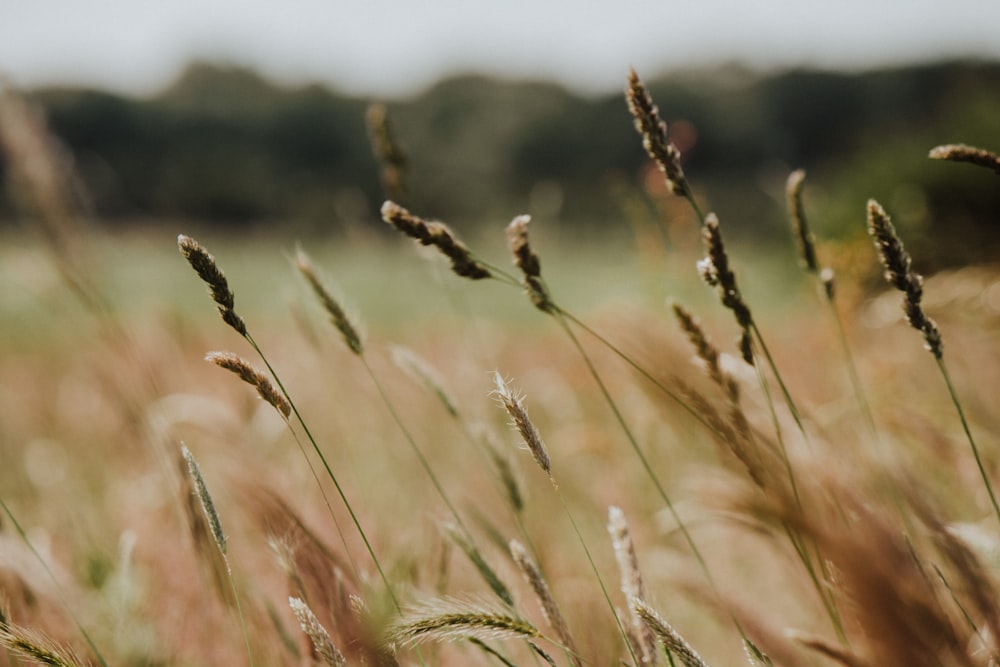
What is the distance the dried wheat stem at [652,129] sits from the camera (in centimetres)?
64

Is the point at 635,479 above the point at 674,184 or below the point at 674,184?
above

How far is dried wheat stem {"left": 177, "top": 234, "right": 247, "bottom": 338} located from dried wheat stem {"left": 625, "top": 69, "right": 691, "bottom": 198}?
1.35 ft

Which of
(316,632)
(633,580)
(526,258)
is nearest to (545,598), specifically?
(633,580)

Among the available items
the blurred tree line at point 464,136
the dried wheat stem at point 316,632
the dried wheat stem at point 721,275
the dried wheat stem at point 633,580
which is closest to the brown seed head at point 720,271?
the dried wheat stem at point 721,275

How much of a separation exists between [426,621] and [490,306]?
381 inches

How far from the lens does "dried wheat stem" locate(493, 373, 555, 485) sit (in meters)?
0.57

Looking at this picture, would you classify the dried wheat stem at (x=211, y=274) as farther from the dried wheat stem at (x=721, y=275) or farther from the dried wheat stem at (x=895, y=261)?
the dried wheat stem at (x=895, y=261)

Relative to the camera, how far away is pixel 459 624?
560 millimetres

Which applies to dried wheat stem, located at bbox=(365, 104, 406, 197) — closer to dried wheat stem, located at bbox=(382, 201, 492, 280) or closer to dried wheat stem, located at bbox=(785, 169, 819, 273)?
dried wheat stem, located at bbox=(382, 201, 492, 280)

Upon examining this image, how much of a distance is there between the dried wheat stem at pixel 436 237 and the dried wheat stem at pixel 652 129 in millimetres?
205

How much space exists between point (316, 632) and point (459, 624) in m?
0.12

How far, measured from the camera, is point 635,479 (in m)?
1.95

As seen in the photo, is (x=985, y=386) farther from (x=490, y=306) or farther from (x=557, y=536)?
(x=490, y=306)

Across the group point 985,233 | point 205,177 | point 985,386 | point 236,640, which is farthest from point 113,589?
point 205,177
